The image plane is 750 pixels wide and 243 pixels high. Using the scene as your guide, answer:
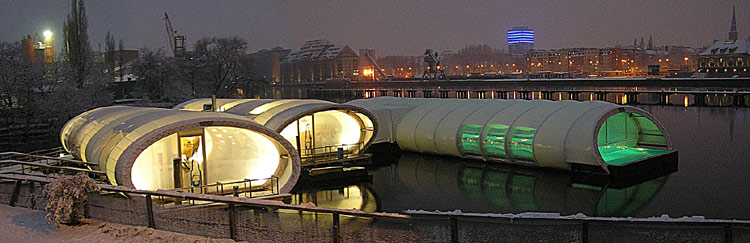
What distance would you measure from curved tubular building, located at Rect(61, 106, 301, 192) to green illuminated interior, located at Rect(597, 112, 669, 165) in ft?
52.0

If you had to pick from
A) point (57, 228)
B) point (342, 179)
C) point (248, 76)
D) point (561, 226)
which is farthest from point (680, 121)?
point (248, 76)

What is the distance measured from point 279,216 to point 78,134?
16.4 meters

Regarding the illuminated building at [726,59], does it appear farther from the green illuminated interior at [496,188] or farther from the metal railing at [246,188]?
the metal railing at [246,188]

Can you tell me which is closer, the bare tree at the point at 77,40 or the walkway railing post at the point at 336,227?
the walkway railing post at the point at 336,227

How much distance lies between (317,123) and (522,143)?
1010cm

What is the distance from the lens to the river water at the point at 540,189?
18.2 m

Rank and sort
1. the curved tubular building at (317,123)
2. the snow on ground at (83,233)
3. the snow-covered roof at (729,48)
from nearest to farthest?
1. the snow on ground at (83,233)
2. the curved tubular building at (317,123)
3. the snow-covered roof at (729,48)

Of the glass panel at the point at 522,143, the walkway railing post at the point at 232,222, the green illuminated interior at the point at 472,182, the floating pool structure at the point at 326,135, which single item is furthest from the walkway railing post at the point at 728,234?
the glass panel at the point at 522,143

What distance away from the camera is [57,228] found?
1059 centimetres

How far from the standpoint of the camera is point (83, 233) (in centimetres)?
1037

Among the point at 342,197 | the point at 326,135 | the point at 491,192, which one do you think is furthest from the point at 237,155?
the point at 326,135

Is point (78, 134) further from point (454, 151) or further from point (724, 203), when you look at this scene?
point (724, 203)

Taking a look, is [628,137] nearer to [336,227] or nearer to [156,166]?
[156,166]

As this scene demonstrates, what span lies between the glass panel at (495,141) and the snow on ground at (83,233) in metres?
18.2
